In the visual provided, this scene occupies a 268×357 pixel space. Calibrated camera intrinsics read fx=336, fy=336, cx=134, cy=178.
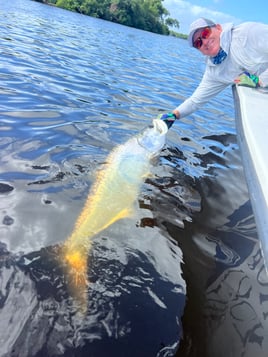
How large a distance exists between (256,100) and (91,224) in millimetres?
3197

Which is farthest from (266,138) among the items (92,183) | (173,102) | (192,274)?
(173,102)

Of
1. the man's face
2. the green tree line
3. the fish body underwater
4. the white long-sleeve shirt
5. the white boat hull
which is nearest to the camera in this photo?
the white boat hull

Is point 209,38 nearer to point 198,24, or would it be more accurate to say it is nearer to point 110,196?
point 198,24

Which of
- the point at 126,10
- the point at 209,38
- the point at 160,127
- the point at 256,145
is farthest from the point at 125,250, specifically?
the point at 126,10

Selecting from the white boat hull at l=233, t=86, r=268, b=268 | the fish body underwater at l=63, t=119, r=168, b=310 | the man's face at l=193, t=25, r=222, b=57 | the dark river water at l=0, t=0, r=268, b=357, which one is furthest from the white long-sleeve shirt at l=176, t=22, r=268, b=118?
the dark river water at l=0, t=0, r=268, b=357

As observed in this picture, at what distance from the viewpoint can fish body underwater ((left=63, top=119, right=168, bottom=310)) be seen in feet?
9.21

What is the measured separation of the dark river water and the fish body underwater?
0.24ft

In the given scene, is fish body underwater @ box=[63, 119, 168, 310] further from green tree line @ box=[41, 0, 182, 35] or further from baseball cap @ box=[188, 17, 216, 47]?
green tree line @ box=[41, 0, 182, 35]

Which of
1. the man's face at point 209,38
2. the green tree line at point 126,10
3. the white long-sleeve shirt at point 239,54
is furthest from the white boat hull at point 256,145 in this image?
Answer: the green tree line at point 126,10

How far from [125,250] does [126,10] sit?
85340mm

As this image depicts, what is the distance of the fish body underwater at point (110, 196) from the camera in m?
2.81

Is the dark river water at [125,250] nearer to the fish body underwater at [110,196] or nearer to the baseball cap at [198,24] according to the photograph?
the fish body underwater at [110,196]

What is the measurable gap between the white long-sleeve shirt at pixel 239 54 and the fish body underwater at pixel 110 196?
3.37ft

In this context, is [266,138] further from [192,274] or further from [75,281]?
[75,281]
